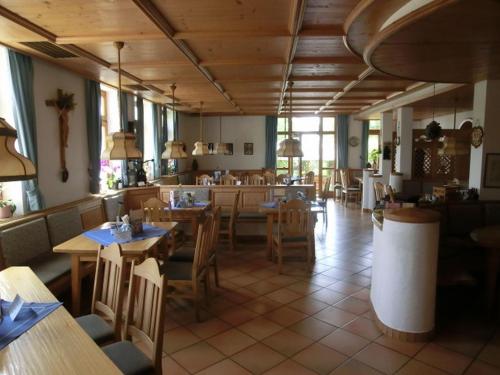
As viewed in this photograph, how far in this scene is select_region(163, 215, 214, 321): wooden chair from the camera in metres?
3.17

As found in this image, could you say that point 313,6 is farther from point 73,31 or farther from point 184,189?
point 184,189

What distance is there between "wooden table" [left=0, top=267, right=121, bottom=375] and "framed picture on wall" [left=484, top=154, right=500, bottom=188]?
531cm

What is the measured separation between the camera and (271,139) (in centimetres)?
1109

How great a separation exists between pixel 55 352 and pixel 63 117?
3939 mm

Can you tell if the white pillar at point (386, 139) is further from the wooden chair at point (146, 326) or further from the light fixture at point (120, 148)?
the wooden chair at point (146, 326)

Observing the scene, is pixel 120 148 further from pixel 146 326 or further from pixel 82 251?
pixel 146 326

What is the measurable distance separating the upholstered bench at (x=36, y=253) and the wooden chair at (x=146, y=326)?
60.0 inches

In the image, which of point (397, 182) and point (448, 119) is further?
point (448, 119)

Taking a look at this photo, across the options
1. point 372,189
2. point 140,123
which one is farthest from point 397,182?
point 140,123

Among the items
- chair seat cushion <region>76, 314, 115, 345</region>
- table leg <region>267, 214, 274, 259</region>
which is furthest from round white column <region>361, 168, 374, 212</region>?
chair seat cushion <region>76, 314, 115, 345</region>

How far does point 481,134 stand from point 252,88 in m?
3.52

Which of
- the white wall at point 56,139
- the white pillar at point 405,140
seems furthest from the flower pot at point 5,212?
the white pillar at point 405,140

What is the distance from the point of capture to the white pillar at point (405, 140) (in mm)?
7406

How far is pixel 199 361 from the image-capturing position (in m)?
2.60
